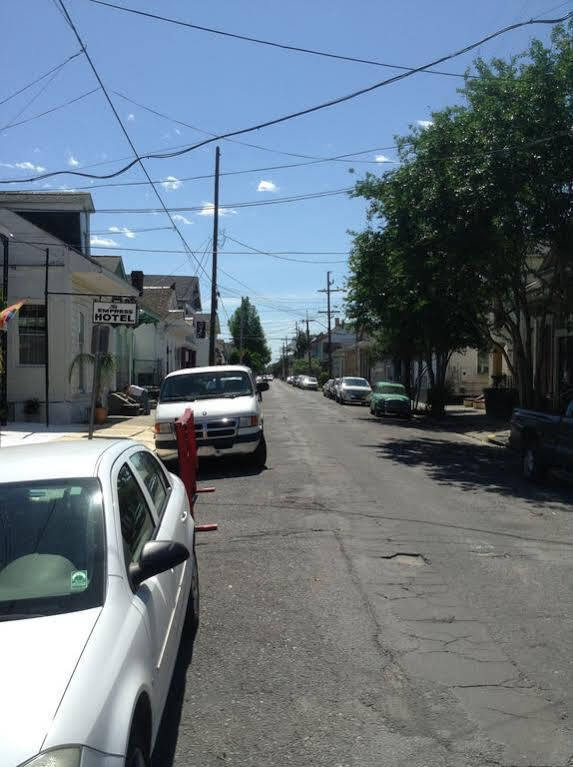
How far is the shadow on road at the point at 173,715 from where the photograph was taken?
3.51 meters

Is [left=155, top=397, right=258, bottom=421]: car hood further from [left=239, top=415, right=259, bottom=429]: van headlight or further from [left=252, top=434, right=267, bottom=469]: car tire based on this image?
[left=252, top=434, right=267, bottom=469]: car tire

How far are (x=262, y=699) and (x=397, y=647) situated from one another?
1.16m

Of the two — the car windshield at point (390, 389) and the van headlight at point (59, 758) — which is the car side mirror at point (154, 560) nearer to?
the van headlight at point (59, 758)

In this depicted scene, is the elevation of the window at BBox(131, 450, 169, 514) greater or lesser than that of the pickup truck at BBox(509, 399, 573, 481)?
greater

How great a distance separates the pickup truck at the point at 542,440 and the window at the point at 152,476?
7.44 meters

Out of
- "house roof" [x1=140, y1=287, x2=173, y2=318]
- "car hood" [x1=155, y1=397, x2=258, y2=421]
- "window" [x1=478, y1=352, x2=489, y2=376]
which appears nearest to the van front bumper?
"car hood" [x1=155, y1=397, x2=258, y2=421]

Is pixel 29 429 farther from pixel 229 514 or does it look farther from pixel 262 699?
pixel 262 699

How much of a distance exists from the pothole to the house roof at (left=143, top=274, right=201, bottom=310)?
146 feet

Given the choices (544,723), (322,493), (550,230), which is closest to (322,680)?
(544,723)

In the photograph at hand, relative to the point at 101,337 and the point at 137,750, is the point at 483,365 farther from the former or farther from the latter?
the point at 137,750

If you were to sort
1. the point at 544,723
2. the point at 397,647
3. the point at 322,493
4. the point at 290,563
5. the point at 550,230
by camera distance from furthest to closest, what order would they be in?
the point at 550,230 < the point at 322,493 < the point at 290,563 < the point at 397,647 < the point at 544,723

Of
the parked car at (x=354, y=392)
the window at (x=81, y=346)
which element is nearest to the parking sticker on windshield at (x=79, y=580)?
the window at (x=81, y=346)

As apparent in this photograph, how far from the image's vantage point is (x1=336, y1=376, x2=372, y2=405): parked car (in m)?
39.4

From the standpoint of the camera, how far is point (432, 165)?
50.2 ft
